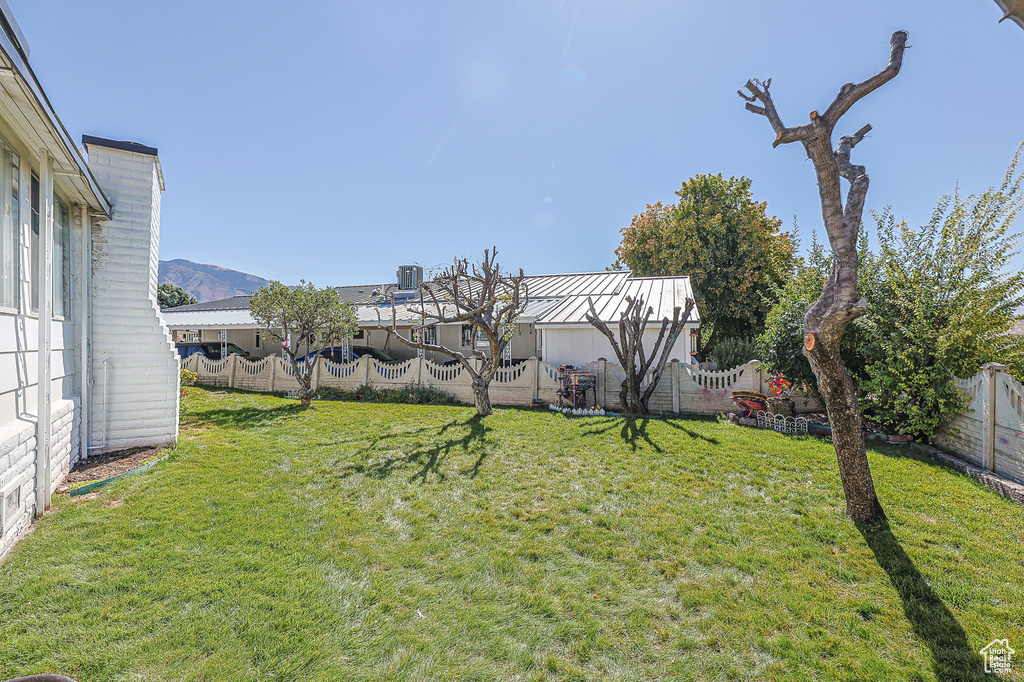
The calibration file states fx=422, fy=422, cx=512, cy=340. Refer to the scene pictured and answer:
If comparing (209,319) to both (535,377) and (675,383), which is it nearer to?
(535,377)

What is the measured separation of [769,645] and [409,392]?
10.9 meters

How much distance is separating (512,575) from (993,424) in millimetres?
6800

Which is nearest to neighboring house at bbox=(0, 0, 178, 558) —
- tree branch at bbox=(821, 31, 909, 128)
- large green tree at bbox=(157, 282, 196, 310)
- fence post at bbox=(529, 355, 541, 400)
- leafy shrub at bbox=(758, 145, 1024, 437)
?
tree branch at bbox=(821, 31, 909, 128)

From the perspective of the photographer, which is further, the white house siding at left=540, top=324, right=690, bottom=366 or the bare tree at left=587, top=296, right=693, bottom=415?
the white house siding at left=540, top=324, right=690, bottom=366

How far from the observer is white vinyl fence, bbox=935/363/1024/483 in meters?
5.24

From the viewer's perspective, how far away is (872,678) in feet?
8.04

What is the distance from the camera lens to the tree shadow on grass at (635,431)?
295 inches

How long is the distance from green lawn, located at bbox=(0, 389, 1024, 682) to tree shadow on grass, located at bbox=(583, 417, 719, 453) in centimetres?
127

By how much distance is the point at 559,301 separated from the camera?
50.5ft

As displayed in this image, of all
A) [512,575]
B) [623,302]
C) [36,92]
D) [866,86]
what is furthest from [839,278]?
[623,302]

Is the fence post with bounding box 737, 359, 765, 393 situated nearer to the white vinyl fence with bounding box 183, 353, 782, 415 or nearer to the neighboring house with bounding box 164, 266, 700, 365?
the white vinyl fence with bounding box 183, 353, 782, 415

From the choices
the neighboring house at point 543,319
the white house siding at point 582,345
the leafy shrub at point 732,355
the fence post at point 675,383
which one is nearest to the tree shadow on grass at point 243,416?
the neighboring house at point 543,319

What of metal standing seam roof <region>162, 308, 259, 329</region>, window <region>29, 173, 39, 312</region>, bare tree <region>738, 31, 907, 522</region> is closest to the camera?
bare tree <region>738, 31, 907, 522</region>

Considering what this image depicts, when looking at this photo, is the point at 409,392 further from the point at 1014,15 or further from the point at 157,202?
the point at 1014,15
